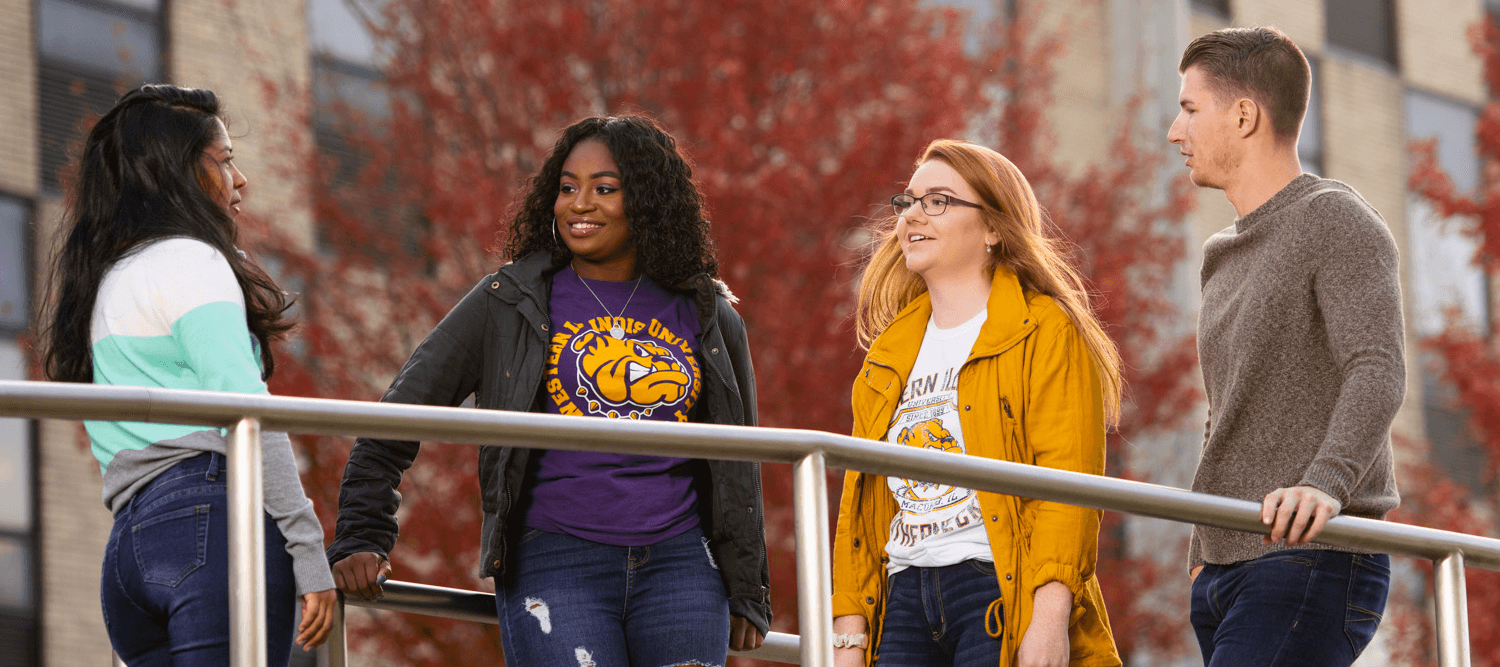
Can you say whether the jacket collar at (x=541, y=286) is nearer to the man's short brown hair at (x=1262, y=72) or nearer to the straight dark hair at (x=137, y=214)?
the straight dark hair at (x=137, y=214)

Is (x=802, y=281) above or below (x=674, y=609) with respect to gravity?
above

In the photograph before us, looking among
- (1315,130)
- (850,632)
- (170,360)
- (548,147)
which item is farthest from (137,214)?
(1315,130)

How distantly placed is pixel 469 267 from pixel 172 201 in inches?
216

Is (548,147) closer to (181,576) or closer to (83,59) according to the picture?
(83,59)

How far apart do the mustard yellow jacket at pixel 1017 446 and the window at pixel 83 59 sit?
25.9 ft

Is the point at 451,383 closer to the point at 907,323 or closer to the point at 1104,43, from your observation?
the point at 907,323

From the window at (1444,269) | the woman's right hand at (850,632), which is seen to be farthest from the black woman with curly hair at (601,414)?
the window at (1444,269)

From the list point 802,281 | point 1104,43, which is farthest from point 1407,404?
point 802,281

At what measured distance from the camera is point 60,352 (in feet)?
11.1

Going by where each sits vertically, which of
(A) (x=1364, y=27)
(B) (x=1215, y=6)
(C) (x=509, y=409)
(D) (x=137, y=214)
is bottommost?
(C) (x=509, y=409)

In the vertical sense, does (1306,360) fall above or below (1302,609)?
above

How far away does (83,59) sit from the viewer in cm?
1085

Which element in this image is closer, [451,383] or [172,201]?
[172,201]

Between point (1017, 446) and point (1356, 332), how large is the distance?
0.72m
